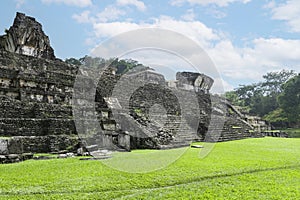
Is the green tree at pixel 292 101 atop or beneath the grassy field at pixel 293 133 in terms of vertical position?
atop

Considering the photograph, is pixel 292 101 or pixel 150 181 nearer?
pixel 150 181

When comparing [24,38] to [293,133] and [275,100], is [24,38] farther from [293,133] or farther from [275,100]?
[275,100]

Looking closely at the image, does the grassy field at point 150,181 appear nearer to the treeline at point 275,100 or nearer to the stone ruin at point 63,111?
the stone ruin at point 63,111

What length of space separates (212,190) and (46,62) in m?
10.9

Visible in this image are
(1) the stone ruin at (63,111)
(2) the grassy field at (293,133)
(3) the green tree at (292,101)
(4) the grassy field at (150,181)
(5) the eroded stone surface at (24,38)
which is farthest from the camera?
(3) the green tree at (292,101)

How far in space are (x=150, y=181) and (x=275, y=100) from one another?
42.7m

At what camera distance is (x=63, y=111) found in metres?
9.46

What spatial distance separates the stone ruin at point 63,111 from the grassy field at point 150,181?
1613 millimetres

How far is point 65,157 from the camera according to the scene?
7316mm

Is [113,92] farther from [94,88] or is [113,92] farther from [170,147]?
[170,147]

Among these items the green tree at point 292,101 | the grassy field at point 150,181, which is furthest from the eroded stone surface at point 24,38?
the green tree at point 292,101

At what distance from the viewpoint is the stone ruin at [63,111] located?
807 centimetres

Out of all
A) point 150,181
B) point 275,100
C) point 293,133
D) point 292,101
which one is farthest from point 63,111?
point 275,100

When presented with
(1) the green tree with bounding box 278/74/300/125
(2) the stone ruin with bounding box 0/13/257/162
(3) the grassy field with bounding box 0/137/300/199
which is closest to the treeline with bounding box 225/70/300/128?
(1) the green tree with bounding box 278/74/300/125
